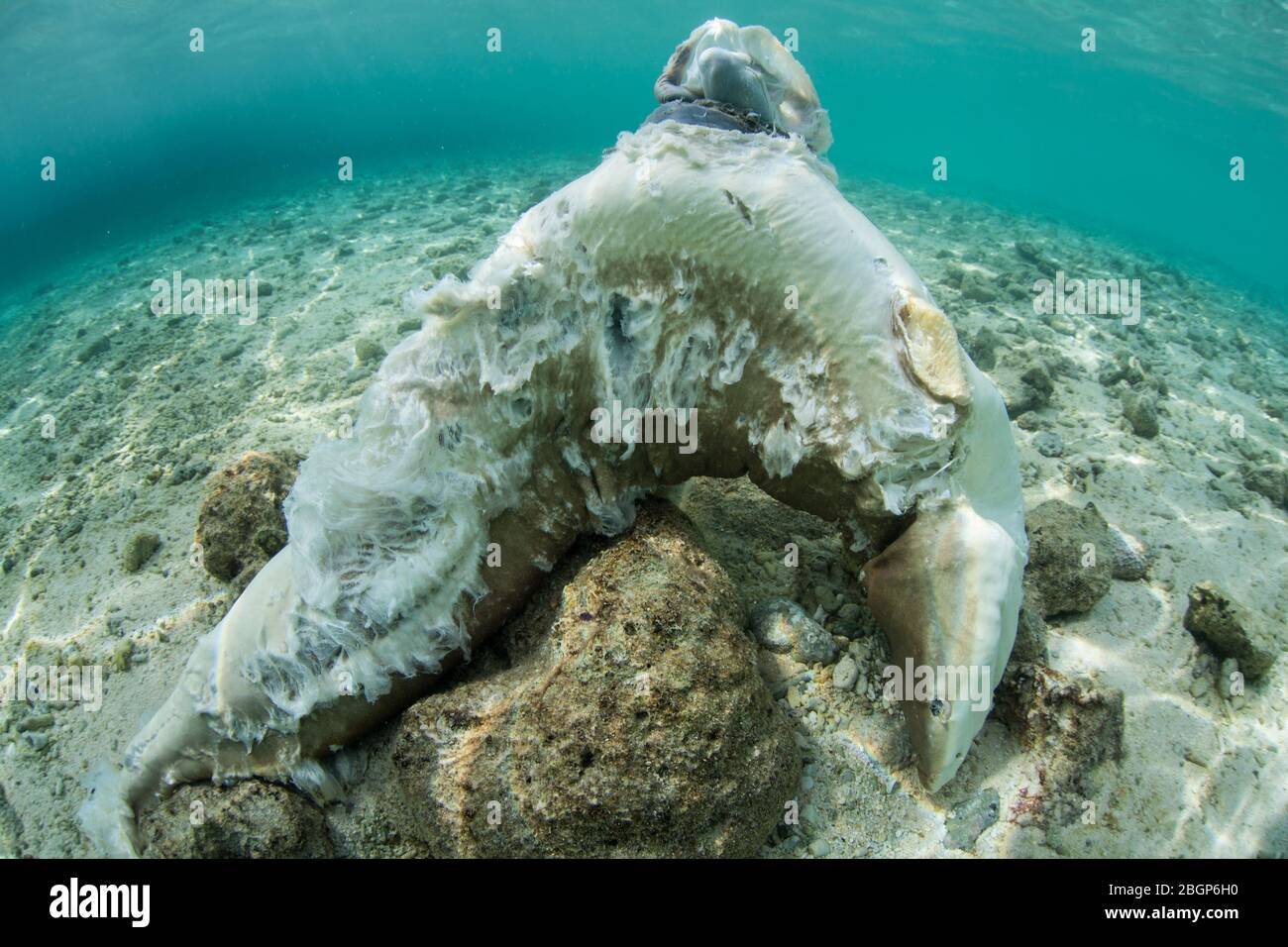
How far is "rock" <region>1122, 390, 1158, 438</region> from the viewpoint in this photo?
616cm

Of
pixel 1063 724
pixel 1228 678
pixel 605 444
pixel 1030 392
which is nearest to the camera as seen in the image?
pixel 1063 724

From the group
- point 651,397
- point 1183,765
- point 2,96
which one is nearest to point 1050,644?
point 1183,765

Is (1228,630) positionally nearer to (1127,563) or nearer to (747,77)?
(1127,563)

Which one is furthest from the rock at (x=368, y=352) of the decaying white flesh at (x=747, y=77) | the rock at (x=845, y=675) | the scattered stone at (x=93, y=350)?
the rock at (x=845, y=675)

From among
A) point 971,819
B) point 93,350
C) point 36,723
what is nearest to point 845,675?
point 971,819

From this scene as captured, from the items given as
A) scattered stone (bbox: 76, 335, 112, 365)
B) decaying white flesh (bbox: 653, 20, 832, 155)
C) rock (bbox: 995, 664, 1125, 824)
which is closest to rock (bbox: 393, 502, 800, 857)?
rock (bbox: 995, 664, 1125, 824)

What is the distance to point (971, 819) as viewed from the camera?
2.72 metres

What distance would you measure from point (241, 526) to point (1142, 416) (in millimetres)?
7853

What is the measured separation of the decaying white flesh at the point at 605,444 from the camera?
2.56 meters

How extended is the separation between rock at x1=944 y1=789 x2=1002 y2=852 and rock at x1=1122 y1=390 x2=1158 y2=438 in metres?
5.05

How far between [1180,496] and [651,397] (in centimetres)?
498

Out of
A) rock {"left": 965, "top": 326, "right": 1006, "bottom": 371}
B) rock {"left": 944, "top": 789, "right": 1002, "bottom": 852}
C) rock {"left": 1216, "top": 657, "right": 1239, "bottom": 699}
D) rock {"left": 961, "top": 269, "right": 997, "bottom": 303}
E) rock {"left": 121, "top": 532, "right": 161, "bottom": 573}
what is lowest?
rock {"left": 121, "top": 532, "right": 161, "bottom": 573}

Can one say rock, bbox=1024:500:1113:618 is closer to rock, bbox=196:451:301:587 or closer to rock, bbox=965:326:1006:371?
rock, bbox=965:326:1006:371

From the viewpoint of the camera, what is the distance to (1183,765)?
306 cm
